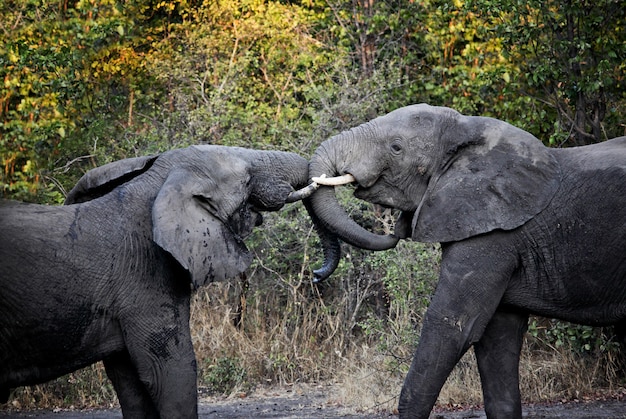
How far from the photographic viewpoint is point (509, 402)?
8055 mm

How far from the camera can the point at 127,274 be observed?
750 centimetres

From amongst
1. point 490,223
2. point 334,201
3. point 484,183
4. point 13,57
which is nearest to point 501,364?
point 490,223

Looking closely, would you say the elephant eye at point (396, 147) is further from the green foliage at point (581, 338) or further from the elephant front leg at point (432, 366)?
the green foliage at point (581, 338)

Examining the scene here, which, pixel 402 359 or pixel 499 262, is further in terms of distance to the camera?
pixel 402 359

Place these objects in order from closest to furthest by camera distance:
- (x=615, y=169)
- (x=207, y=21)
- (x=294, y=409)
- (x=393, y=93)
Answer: (x=615, y=169) < (x=294, y=409) < (x=393, y=93) < (x=207, y=21)

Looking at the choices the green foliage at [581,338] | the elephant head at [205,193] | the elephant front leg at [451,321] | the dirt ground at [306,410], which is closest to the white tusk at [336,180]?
the elephant head at [205,193]

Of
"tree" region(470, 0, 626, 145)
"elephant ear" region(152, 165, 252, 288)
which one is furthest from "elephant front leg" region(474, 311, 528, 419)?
"tree" region(470, 0, 626, 145)

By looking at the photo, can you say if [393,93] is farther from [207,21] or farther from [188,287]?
[188,287]

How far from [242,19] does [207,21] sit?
1033mm

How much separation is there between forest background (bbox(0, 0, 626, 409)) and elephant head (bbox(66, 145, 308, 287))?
10.5ft

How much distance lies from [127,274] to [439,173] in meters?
2.38

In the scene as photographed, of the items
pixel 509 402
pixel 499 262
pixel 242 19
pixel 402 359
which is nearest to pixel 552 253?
pixel 499 262

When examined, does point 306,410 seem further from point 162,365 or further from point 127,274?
point 127,274

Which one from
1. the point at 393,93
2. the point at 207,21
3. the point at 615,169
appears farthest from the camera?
the point at 207,21
